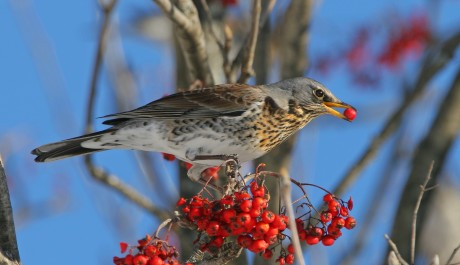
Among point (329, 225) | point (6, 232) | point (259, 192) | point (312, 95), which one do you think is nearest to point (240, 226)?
point (259, 192)

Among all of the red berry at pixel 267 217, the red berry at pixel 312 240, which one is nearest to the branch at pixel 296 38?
the red berry at pixel 312 240

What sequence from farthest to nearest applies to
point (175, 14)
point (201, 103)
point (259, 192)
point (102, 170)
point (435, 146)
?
point (435, 146)
point (102, 170)
point (201, 103)
point (175, 14)
point (259, 192)

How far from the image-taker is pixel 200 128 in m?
4.44

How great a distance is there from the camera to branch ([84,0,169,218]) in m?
4.55

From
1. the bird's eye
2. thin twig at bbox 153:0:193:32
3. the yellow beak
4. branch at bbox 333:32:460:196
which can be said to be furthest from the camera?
branch at bbox 333:32:460:196

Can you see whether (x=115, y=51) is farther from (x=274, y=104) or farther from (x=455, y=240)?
(x=455, y=240)

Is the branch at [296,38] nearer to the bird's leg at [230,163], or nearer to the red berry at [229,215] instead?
the bird's leg at [230,163]

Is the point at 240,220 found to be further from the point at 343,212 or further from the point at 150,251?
the point at 343,212

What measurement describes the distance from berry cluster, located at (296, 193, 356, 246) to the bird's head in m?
1.45

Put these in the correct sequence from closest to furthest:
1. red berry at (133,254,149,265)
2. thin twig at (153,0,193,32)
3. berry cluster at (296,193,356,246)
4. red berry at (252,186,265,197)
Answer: red berry at (133,254,149,265) → red berry at (252,186,265,197) → berry cluster at (296,193,356,246) → thin twig at (153,0,193,32)

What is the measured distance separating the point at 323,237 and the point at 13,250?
126 centimetres

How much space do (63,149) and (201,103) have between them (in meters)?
0.81

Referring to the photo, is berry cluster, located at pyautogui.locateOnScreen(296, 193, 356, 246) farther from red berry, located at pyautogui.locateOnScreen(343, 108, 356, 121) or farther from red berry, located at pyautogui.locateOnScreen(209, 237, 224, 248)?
red berry, located at pyautogui.locateOnScreen(343, 108, 356, 121)

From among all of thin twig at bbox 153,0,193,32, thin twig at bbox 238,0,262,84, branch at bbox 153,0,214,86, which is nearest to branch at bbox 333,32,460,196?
thin twig at bbox 238,0,262,84
